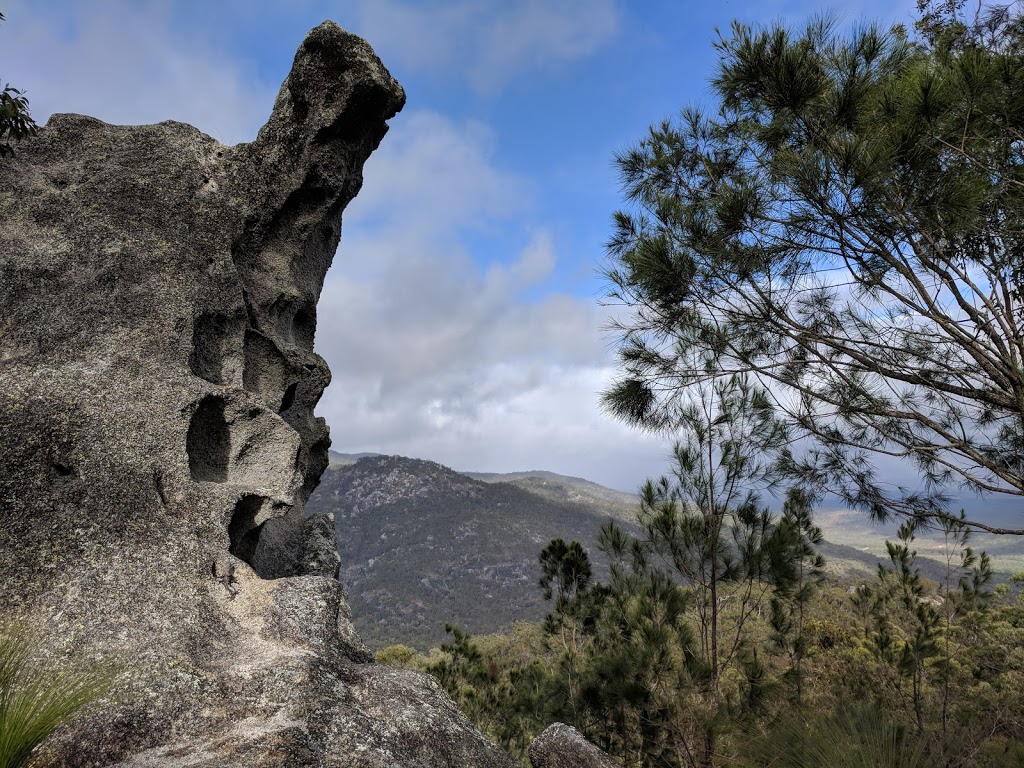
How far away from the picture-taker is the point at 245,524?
17.6ft

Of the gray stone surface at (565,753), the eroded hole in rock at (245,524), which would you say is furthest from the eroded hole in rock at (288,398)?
the gray stone surface at (565,753)

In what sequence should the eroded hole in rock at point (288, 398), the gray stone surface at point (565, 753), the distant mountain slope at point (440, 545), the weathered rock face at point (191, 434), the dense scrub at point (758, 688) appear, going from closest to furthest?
1. the weathered rock face at point (191, 434)
2. the dense scrub at point (758, 688)
3. the gray stone surface at point (565, 753)
4. the eroded hole in rock at point (288, 398)
5. the distant mountain slope at point (440, 545)

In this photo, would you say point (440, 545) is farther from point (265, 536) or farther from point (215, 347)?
point (215, 347)

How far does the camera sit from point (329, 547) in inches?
287

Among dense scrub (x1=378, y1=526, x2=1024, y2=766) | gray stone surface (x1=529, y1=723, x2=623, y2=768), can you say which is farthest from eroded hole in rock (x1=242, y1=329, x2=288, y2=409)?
dense scrub (x1=378, y1=526, x2=1024, y2=766)

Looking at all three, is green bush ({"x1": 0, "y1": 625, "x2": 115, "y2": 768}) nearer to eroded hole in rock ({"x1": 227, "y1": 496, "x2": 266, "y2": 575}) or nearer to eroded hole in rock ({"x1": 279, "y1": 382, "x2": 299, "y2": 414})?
eroded hole in rock ({"x1": 227, "y1": 496, "x2": 266, "y2": 575})

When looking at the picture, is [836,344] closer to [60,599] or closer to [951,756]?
[951,756]

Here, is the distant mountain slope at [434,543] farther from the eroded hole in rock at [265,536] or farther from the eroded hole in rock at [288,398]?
the eroded hole in rock at [288,398]

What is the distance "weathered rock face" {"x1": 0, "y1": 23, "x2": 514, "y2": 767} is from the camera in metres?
3.32

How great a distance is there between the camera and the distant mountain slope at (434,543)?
99.0 meters

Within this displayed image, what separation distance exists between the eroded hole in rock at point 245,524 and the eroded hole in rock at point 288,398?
168cm

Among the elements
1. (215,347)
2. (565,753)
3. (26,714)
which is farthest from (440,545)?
(26,714)

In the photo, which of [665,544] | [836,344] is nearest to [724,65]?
[836,344]

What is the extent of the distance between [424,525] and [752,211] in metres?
139
